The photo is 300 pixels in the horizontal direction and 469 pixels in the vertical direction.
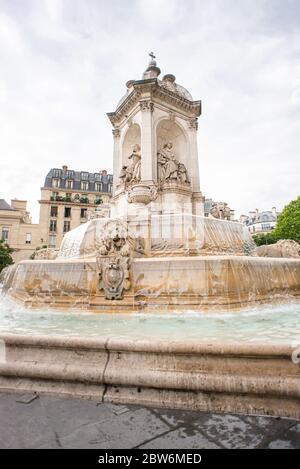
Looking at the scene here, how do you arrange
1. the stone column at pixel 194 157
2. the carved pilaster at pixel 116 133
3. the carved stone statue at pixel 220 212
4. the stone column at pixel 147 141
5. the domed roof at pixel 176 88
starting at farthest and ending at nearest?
the carved pilaster at pixel 116 133, the domed roof at pixel 176 88, the stone column at pixel 194 157, the stone column at pixel 147 141, the carved stone statue at pixel 220 212

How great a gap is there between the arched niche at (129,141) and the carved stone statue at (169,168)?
6.30 ft

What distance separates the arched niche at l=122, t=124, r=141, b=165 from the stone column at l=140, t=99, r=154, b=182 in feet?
5.87

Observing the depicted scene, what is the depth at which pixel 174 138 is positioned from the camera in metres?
15.3

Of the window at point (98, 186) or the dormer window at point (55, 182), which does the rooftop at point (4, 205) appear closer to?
the dormer window at point (55, 182)

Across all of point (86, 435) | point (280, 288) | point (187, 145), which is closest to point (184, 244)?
point (280, 288)

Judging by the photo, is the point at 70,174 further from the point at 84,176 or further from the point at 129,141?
the point at 129,141

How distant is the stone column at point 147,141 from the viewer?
12898mm

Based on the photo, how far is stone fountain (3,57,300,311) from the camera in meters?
6.07

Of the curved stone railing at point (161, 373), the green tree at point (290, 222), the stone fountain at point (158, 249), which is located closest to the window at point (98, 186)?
the green tree at point (290, 222)

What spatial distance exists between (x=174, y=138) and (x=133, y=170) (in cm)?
328

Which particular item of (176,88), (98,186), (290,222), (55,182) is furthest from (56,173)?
(176,88)

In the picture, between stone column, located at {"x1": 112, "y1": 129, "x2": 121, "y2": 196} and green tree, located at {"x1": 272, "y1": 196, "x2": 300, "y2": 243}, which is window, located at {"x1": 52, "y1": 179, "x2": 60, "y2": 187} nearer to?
green tree, located at {"x1": 272, "y1": 196, "x2": 300, "y2": 243}
